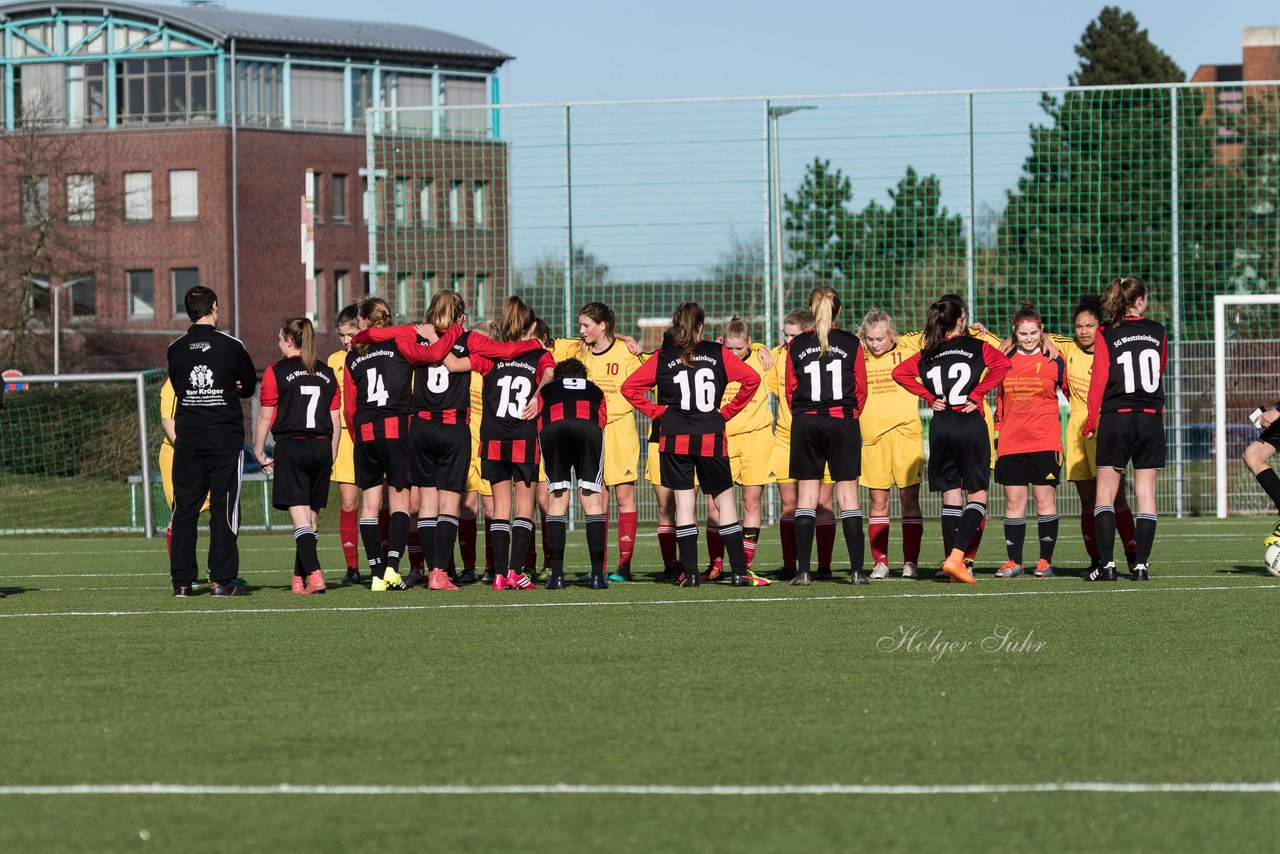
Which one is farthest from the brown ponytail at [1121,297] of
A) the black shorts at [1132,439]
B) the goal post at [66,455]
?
the goal post at [66,455]

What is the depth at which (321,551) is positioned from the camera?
16.8 m

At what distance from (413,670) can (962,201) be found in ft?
46.9

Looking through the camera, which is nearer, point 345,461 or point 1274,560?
point 1274,560

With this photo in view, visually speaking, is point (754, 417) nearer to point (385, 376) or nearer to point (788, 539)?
point (788, 539)

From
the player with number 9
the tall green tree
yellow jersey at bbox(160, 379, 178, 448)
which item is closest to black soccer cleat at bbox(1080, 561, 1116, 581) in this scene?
the player with number 9

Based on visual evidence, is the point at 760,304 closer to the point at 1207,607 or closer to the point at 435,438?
the point at 435,438

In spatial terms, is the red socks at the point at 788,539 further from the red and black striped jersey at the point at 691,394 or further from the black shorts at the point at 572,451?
the black shorts at the point at 572,451

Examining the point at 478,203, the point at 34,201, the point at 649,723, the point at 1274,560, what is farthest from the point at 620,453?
the point at 34,201

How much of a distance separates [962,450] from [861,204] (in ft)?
36.5

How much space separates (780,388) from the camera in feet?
42.7

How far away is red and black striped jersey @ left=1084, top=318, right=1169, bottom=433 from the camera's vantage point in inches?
459

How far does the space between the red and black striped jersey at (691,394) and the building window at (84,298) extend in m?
51.5

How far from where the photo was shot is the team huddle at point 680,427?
11.5 m

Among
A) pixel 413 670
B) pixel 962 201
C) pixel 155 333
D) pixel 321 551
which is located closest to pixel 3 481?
→ pixel 321 551
